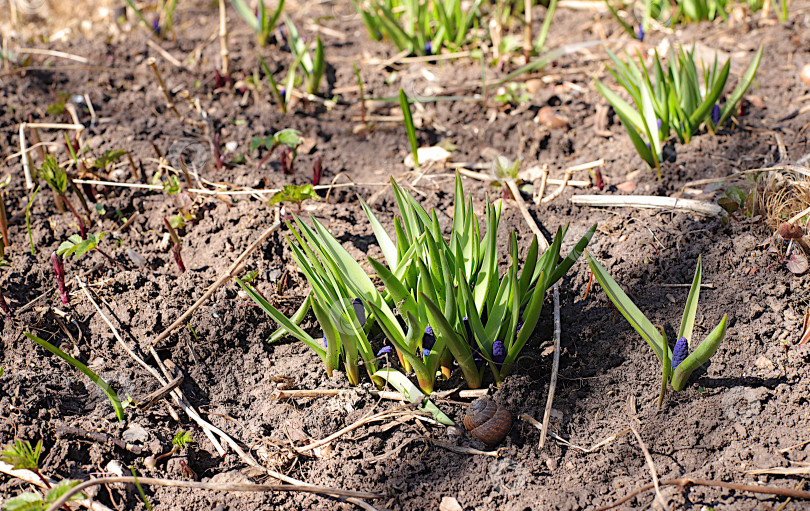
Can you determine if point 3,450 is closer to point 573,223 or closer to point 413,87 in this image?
point 573,223

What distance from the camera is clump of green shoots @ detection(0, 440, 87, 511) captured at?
1324 mm

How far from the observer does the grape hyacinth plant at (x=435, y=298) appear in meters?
1.55

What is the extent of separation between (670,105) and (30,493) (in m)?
2.39

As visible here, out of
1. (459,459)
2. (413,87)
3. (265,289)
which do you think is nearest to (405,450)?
(459,459)

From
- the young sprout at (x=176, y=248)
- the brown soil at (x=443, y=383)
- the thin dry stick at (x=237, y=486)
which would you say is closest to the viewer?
the thin dry stick at (x=237, y=486)

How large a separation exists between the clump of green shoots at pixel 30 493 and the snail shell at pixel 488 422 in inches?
37.7

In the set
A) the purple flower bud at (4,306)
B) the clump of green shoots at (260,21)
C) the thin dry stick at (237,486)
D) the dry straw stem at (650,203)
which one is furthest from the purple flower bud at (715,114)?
the purple flower bud at (4,306)

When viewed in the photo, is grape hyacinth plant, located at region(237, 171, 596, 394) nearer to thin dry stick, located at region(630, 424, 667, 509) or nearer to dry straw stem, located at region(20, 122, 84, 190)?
thin dry stick, located at region(630, 424, 667, 509)

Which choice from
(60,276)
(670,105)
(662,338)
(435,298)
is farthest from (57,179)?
(670,105)

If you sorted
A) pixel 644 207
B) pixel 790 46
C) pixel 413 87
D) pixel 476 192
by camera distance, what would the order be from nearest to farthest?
1. pixel 644 207
2. pixel 476 192
3. pixel 790 46
4. pixel 413 87

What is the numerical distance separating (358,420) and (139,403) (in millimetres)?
619

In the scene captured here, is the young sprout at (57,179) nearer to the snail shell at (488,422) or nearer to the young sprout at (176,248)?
the young sprout at (176,248)

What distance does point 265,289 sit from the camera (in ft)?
6.68

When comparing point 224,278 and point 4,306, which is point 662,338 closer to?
point 224,278
